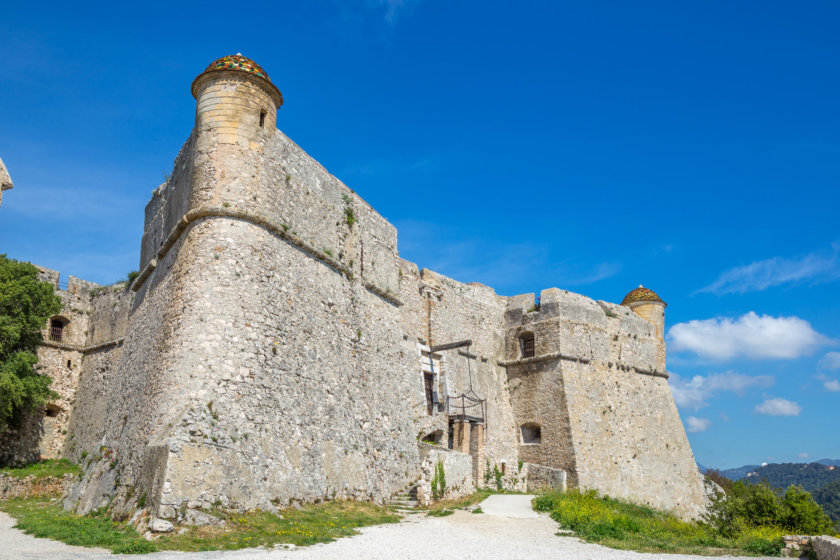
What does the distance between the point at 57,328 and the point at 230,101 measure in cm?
1609

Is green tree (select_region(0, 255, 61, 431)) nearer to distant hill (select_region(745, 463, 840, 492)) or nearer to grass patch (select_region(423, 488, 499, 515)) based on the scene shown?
grass patch (select_region(423, 488, 499, 515))

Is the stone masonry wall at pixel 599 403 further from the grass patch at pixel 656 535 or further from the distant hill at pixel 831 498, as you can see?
the distant hill at pixel 831 498

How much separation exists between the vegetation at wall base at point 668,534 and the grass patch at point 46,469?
14.4 m

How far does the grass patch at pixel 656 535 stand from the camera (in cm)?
1259

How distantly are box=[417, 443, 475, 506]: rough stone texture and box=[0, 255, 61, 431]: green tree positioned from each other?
14022 mm

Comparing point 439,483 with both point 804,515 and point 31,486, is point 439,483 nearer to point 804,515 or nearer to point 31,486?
point 804,515

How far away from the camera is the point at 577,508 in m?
17.1

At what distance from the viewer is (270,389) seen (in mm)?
15250

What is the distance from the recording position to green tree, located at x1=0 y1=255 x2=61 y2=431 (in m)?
22.2

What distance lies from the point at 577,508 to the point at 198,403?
10.1 metres

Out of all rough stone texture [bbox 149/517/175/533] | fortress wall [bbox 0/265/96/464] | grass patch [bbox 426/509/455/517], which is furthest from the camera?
fortress wall [bbox 0/265/96/464]

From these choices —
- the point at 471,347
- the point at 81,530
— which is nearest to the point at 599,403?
the point at 471,347

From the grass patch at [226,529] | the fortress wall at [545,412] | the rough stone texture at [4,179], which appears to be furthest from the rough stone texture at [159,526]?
the fortress wall at [545,412]

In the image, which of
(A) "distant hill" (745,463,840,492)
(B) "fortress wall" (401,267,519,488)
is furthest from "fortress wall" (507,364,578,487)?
(A) "distant hill" (745,463,840,492)
